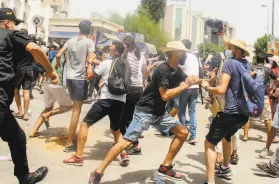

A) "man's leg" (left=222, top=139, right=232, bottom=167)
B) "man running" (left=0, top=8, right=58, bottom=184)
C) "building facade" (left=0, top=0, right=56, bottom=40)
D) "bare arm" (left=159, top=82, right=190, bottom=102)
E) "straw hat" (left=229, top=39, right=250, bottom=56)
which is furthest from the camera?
"building facade" (left=0, top=0, right=56, bottom=40)

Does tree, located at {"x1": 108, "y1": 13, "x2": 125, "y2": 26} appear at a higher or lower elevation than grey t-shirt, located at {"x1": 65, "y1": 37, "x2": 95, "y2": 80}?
higher

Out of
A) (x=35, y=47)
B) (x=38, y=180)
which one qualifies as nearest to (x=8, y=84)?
(x=35, y=47)

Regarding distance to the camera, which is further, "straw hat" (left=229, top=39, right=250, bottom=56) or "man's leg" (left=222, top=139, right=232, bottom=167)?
"man's leg" (left=222, top=139, right=232, bottom=167)

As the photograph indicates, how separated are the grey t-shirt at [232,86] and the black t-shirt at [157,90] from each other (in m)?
0.54

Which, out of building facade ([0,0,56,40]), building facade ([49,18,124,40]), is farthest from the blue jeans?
building facade ([49,18,124,40])

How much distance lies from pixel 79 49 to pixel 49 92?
1212 mm

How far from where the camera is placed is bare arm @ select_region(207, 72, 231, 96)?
4238 millimetres

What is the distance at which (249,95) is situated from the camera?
4.35 m

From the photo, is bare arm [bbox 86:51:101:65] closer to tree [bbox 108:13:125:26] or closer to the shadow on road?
the shadow on road

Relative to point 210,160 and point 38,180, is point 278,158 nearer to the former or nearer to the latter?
point 210,160

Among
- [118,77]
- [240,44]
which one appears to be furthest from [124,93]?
[240,44]

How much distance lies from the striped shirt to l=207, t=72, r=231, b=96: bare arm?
206cm

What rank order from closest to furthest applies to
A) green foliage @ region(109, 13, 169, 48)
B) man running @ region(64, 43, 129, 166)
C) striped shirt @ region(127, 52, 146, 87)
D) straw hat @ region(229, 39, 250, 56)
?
1. straw hat @ region(229, 39, 250, 56)
2. man running @ region(64, 43, 129, 166)
3. striped shirt @ region(127, 52, 146, 87)
4. green foliage @ region(109, 13, 169, 48)

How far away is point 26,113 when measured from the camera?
7859 millimetres
